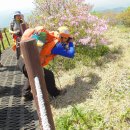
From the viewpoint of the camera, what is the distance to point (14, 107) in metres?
7.22

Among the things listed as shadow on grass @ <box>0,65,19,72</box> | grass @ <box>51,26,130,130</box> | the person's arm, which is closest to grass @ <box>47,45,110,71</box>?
grass @ <box>51,26,130,130</box>

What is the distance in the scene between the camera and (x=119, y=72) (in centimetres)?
743

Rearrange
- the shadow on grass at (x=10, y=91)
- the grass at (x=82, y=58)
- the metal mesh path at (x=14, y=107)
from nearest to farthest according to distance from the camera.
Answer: the metal mesh path at (x=14, y=107), the shadow on grass at (x=10, y=91), the grass at (x=82, y=58)

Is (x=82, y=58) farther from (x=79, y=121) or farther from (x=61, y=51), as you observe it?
(x=79, y=121)

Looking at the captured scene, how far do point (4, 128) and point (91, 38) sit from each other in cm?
385

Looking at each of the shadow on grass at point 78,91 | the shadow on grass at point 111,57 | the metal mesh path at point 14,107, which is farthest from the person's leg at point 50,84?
the shadow on grass at point 111,57

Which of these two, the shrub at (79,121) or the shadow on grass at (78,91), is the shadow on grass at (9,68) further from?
the shrub at (79,121)

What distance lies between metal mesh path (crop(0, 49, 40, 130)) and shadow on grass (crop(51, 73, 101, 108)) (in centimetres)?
50

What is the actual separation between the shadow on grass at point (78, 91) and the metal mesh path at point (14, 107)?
0.50 m

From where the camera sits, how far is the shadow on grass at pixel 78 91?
22.2 ft

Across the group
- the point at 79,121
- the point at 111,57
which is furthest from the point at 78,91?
the point at 111,57

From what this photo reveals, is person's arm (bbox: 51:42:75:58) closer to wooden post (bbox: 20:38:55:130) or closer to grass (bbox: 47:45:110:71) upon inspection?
grass (bbox: 47:45:110:71)

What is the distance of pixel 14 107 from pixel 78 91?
123cm

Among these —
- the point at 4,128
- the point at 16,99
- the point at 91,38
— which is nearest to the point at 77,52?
the point at 91,38
